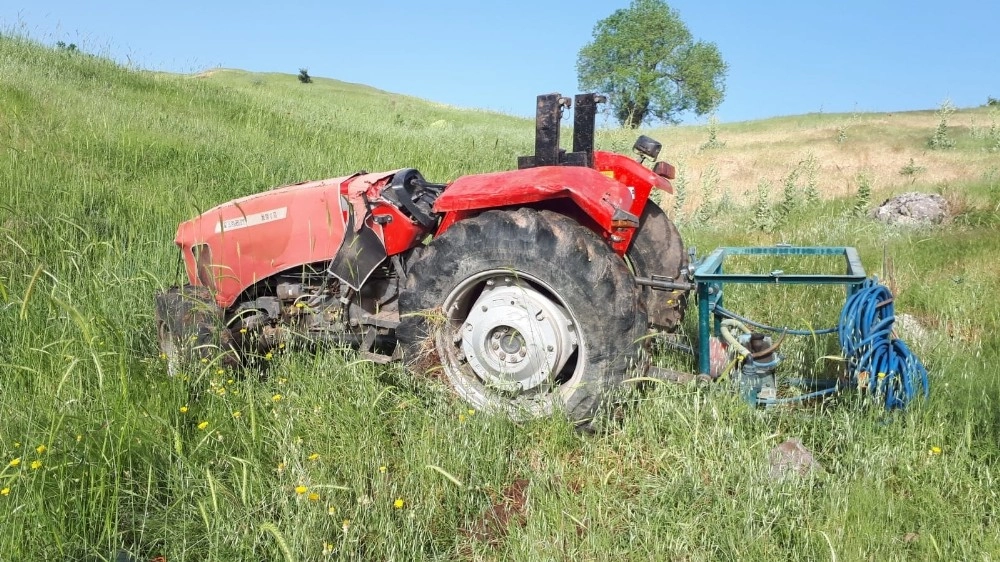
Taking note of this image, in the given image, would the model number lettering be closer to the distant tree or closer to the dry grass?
the dry grass

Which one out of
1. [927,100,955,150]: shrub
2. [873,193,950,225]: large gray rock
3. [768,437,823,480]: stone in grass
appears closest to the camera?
[768,437,823,480]: stone in grass

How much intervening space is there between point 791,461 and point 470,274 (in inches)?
57.8

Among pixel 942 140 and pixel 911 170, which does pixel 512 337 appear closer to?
pixel 911 170

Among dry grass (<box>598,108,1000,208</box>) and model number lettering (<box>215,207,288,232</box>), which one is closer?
model number lettering (<box>215,207,288,232</box>)

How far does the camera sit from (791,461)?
101 inches

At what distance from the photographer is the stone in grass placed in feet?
8.20

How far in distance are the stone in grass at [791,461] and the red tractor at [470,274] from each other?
24.4 inches

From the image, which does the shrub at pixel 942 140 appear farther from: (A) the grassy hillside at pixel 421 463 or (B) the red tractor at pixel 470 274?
(B) the red tractor at pixel 470 274

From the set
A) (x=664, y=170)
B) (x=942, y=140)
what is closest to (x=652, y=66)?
(x=942, y=140)

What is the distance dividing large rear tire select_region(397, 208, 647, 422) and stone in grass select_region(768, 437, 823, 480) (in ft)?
2.10

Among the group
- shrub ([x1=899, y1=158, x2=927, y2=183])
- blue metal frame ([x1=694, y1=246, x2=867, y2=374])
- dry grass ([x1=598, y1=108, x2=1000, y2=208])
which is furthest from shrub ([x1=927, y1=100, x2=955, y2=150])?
blue metal frame ([x1=694, y1=246, x2=867, y2=374])

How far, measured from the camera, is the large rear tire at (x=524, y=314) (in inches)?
111

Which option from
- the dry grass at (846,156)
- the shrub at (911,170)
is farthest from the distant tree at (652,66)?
the shrub at (911,170)

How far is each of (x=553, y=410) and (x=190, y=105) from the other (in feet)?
33.2
